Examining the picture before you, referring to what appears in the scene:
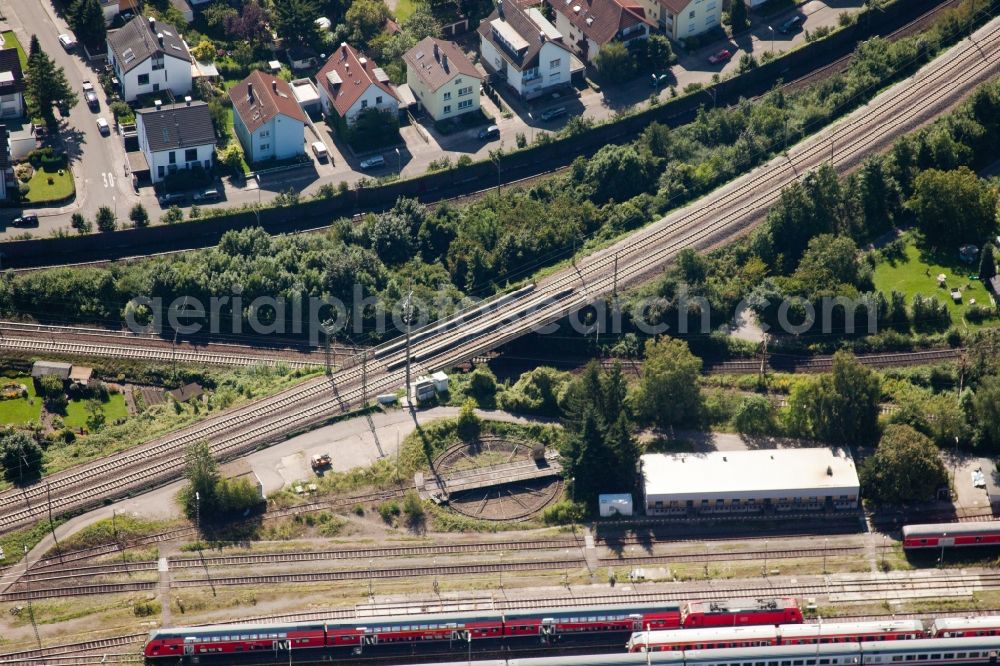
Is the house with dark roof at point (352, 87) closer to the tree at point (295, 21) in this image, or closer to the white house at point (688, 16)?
the tree at point (295, 21)

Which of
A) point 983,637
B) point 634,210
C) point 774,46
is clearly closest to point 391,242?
point 634,210

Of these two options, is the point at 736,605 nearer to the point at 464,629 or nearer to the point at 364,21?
the point at 464,629

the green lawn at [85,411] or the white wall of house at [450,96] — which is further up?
the white wall of house at [450,96]

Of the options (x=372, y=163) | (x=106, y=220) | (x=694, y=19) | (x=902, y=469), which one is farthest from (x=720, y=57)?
(x=106, y=220)

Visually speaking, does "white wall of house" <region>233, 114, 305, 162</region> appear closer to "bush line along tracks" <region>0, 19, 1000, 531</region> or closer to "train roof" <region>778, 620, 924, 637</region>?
"bush line along tracks" <region>0, 19, 1000, 531</region>

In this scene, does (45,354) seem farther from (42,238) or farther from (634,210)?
(634,210)

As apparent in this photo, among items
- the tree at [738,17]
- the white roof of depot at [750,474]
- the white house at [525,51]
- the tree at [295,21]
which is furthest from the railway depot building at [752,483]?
the tree at [295,21]

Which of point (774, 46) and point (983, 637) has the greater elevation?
point (774, 46)
